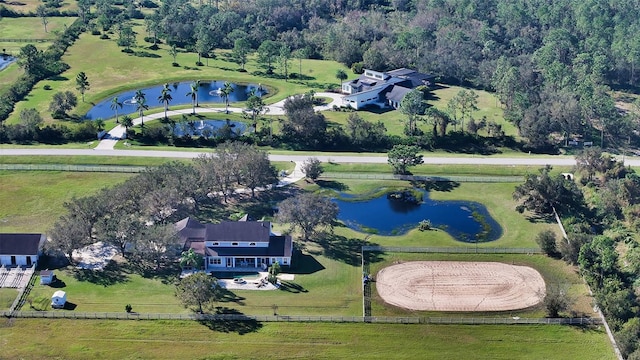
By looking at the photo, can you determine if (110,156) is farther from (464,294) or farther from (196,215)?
(464,294)

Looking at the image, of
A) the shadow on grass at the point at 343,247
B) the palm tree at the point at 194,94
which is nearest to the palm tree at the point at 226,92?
the palm tree at the point at 194,94

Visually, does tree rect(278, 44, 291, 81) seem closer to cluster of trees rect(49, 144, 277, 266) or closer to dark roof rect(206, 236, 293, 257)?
cluster of trees rect(49, 144, 277, 266)

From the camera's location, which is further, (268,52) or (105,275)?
(268,52)

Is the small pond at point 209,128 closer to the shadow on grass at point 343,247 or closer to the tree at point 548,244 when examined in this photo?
the shadow on grass at point 343,247

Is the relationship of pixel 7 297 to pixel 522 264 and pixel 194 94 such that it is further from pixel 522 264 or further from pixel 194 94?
pixel 194 94

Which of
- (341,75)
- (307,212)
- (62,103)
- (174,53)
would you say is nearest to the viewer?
(307,212)

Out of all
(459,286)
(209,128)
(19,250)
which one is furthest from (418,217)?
(19,250)
